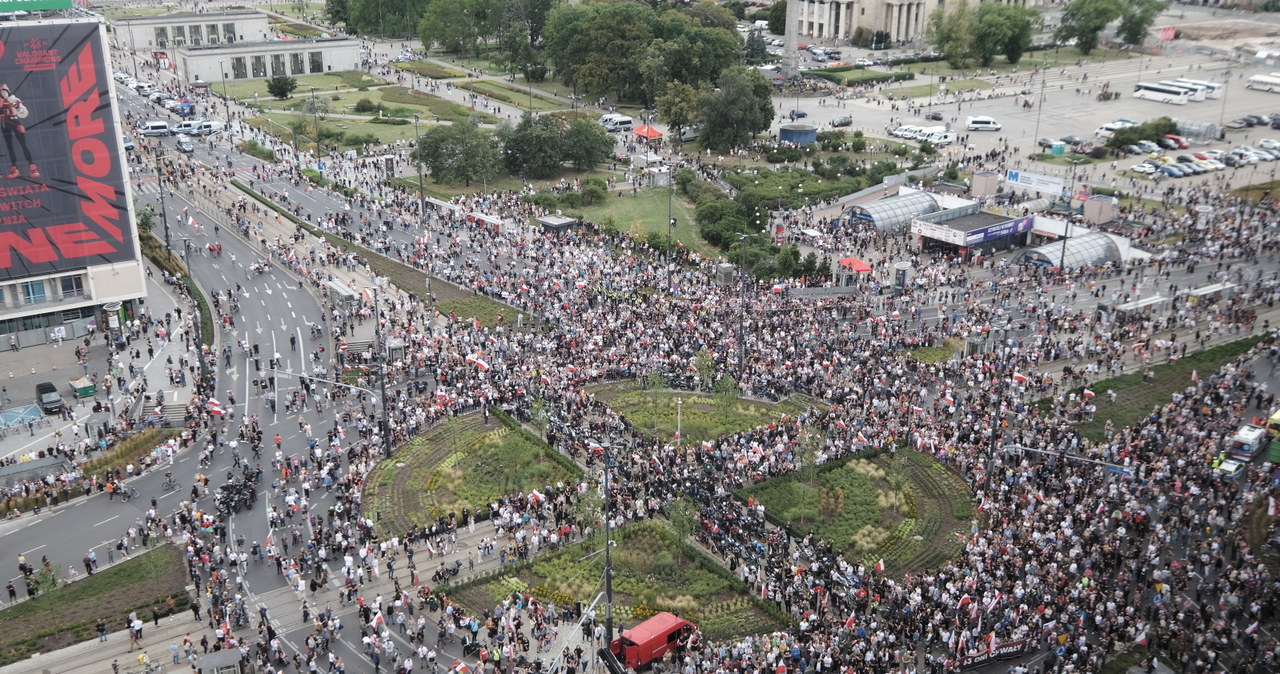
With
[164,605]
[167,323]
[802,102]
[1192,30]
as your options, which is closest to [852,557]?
[164,605]

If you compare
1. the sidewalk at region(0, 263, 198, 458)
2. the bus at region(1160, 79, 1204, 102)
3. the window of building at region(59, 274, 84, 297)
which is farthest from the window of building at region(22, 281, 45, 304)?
the bus at region(1160, 79, 1204, 102)

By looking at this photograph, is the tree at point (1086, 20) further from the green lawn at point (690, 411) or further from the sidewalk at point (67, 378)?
the sidewalk at point (67, 378)

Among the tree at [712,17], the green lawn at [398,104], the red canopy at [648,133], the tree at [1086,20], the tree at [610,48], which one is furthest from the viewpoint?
the tree at [1086,20]

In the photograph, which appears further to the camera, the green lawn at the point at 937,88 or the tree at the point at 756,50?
the tree at the point at 756,50

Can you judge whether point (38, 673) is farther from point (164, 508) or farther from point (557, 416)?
point (557, 416)

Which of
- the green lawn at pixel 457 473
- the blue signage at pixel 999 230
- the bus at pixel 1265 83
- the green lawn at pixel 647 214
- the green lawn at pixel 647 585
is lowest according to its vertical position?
the green lawn at pixel 647 585

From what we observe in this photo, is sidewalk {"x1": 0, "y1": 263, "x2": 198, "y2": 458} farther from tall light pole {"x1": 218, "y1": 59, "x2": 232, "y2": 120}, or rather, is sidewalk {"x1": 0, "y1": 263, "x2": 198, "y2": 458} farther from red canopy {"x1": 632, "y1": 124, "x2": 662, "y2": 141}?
tall light pole {"x1": 218, "y1": 59, "x2": 232, "y2": 120}

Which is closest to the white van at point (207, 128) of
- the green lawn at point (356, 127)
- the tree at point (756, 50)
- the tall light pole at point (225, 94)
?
the tall light pole at point (225, 94)
